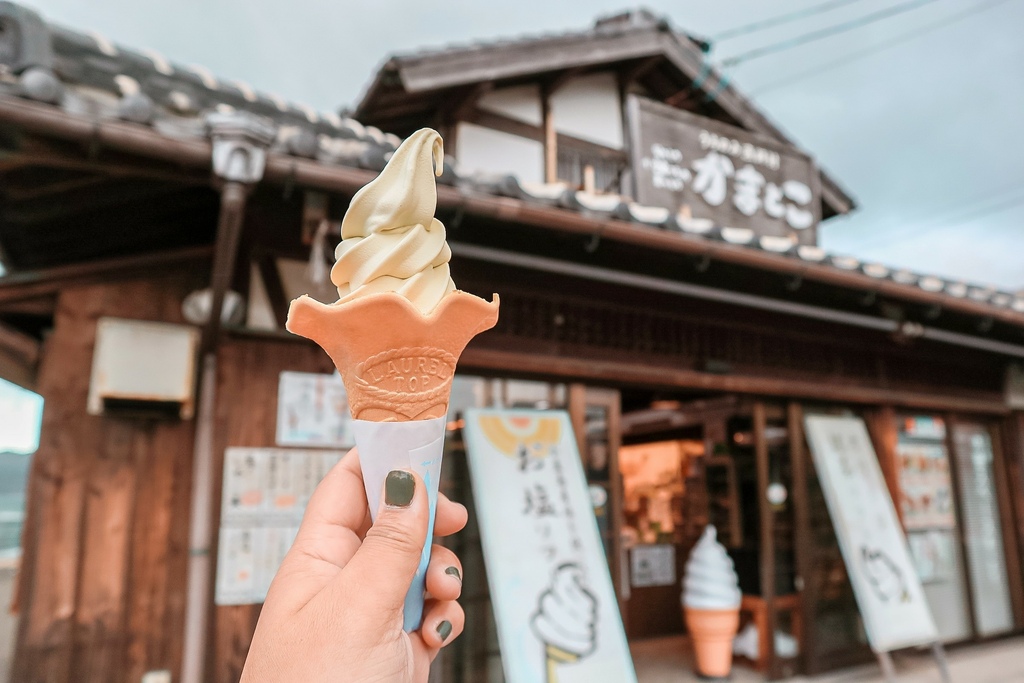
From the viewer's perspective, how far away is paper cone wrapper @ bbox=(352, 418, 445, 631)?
1.58 metres

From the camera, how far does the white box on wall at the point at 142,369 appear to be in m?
4.12

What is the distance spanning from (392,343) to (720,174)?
21.5 ft

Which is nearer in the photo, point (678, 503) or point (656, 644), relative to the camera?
point (656, 644)

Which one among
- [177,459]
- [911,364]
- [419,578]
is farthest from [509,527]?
[911,364]

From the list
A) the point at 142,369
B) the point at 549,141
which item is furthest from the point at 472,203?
the point at 549,141

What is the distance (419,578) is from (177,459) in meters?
3.37

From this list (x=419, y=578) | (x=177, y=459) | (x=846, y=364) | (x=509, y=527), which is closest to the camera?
(x=419, y=578)

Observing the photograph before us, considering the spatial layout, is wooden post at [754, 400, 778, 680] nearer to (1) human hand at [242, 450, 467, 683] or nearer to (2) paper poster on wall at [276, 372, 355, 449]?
(2) paper poster on wall at [276, 372, 355, 449]

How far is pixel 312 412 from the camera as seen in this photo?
4.62m

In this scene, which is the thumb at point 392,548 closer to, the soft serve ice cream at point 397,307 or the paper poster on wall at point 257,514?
the soft serve ice cream at point 397,307

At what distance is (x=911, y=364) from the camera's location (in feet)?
26.2

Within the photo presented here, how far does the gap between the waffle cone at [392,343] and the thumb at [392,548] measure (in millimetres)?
183

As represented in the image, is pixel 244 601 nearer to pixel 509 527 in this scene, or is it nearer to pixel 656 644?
pixel 509 527

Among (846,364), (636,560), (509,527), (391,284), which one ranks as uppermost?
(846,364)
